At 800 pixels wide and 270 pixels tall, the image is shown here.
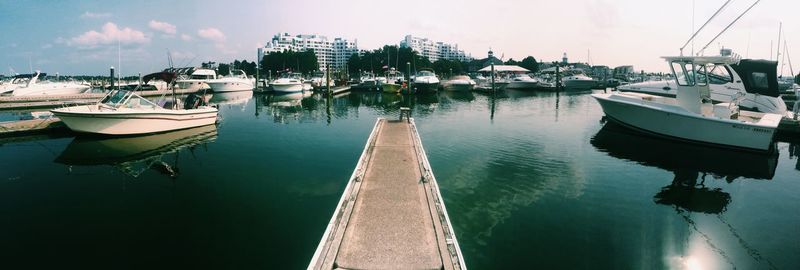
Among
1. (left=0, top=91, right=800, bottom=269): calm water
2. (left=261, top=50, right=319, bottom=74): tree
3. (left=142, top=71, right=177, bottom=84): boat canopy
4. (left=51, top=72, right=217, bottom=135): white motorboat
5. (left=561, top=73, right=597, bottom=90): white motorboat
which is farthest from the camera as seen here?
(left=261, top=50, right=319, bottom=74): tree

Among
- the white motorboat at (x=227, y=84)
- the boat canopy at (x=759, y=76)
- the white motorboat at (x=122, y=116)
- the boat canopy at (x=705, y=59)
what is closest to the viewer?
the boat canopy at (x=705, y=59)

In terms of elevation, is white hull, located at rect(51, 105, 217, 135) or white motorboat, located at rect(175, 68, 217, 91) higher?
white motorboat, located at rect(175, 68, 217, 91)

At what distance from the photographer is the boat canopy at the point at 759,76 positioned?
2098 cm

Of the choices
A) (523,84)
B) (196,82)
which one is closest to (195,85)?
(196,82)

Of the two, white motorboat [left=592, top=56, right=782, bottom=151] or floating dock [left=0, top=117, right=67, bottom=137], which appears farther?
floating dock [left=0, top=117, right=67, bottom=137]

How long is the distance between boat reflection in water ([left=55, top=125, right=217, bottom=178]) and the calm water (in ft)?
0.31

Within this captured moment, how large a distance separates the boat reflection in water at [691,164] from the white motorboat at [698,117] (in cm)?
53

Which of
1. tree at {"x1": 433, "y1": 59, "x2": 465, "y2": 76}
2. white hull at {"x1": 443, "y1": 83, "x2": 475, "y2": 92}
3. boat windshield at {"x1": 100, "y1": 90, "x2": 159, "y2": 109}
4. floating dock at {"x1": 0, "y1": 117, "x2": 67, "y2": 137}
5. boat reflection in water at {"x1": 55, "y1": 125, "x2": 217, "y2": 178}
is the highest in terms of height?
tree at {"x1": 433, "y1": 59, "x2": 465, "y2": 76}

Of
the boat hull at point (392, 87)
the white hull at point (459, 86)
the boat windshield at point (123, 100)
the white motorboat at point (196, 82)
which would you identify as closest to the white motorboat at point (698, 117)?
the boat windshield at point (123, 100)

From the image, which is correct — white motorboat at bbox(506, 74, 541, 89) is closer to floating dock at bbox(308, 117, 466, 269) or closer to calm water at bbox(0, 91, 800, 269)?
calm water at bbox(0, 91, 800, 269)

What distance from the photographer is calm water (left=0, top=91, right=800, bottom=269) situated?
24.1 feet

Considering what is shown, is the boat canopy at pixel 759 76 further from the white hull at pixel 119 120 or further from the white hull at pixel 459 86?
the white hull at pixel 459 86

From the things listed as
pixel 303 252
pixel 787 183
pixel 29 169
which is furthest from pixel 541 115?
pixel 29 169

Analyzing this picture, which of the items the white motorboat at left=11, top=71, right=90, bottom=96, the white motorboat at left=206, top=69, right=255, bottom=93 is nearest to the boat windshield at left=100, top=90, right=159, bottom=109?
the white motorboat at left=11, top=71, right=90, bottom=96
